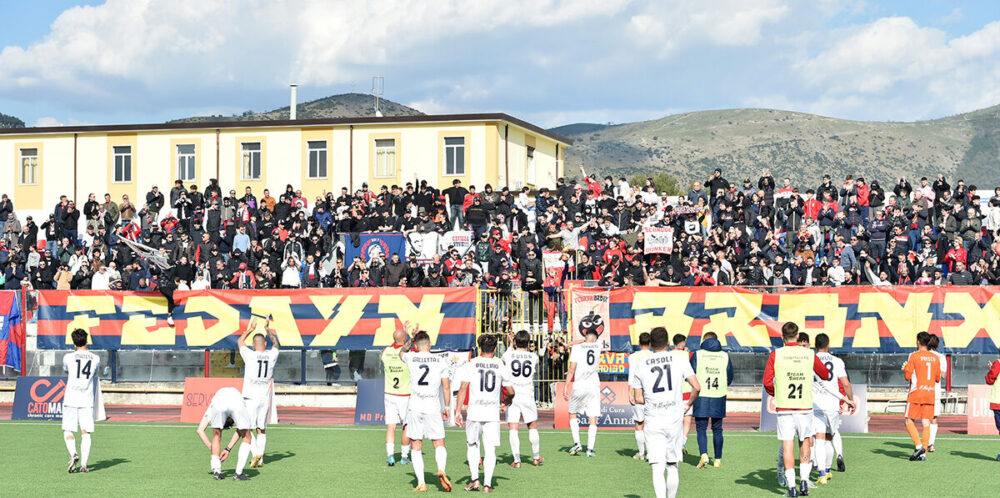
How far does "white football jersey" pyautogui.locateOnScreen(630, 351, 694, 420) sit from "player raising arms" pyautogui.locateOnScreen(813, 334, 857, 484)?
335 cm

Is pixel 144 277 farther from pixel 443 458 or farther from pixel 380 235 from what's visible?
pixel 443 458

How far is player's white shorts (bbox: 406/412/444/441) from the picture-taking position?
14805 mm

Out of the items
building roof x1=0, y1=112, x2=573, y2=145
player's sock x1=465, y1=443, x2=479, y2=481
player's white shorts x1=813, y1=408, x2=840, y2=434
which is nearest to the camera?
player's sock x1=465, y1=443, x2=479, y2=481

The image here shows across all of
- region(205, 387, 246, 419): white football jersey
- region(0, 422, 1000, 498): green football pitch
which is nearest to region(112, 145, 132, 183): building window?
region(0, 422, 1000, 498): green football pitch

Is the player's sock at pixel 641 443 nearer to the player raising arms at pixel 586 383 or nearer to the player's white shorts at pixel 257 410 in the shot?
the player raising arms at pixel 586 383

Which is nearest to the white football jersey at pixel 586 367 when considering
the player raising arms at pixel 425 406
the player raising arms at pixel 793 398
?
the player raising arms at pixel 425 406

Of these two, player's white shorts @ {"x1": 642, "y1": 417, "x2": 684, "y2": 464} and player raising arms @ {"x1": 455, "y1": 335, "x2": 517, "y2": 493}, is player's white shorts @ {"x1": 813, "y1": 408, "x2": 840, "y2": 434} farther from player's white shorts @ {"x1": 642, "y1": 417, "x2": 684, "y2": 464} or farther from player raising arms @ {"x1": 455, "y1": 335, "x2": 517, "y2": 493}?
player raising arms @ {"x1": 455, "y1": 335, "x2": 517, "y2": 493}

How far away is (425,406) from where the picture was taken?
14.9m

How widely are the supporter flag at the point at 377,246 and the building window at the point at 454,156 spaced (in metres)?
13.4

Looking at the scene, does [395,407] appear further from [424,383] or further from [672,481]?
[672,481]

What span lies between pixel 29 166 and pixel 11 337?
22.7 m

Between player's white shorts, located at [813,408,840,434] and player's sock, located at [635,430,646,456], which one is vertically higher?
player's white shorts, located at [813,408,840,434]

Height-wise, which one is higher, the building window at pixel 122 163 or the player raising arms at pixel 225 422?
the building window at pixel 122 163

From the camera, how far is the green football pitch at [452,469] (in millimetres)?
14812
